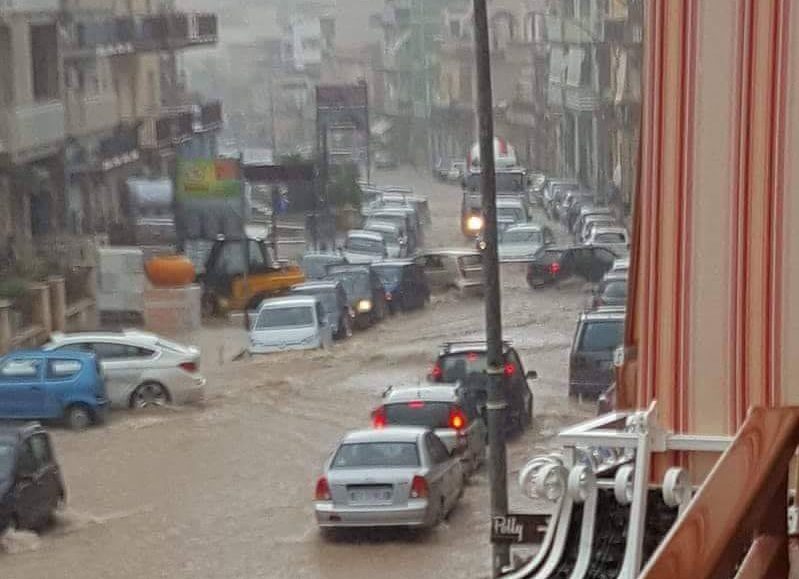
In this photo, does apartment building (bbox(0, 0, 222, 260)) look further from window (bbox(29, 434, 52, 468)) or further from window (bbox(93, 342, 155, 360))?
window (bbox(29, 434, 52, 468))

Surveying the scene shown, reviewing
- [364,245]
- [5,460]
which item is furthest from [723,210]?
[364,245]

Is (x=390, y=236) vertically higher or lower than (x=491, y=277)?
lower

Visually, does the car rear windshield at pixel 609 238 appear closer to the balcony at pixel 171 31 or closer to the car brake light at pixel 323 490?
the balcony at pixel 171 31

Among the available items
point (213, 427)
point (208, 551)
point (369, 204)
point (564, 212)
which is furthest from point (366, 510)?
point (369, 204)

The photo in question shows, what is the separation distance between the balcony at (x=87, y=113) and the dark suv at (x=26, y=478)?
6368mm

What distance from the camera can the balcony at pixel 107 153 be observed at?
12969 mm

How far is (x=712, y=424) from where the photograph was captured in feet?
5.06

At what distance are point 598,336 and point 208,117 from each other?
719 centimetres

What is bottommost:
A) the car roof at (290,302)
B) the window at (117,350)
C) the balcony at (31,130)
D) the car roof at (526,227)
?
the car roof at (290,302)

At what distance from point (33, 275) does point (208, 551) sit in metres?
3.91

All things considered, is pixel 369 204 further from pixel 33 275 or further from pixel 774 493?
pixel 774 493

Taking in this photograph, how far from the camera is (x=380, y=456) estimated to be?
5617mm

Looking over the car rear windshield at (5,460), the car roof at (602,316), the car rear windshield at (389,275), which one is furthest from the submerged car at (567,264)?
the car rear windshield at (5,460)

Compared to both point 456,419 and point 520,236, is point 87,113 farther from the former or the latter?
point 456,419
